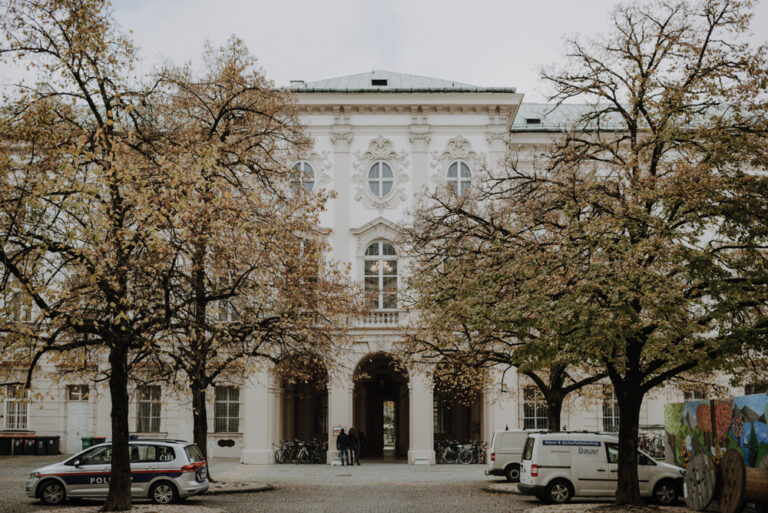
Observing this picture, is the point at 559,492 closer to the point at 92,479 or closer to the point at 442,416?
the point at 92,479

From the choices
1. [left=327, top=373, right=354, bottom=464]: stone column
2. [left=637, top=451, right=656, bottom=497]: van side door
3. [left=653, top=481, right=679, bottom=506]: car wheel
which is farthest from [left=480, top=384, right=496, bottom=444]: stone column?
[left=653, top=481, right=679, bottom=506]: car wheel

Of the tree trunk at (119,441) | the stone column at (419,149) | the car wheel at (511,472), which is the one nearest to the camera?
the tree trunk at (119,441)

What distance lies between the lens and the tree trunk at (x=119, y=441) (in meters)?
16.3

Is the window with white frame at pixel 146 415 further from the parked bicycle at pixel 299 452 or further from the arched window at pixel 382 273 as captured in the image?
the arched window at pixel 382 273

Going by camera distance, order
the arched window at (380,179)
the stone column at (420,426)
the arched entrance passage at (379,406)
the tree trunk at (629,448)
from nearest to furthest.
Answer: the tree trunk at (629,448), the stone column at (420,426), the arched window at (380,179), the arched entrance passage at (379,406)

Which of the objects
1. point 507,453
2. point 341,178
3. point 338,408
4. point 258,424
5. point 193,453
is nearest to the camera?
point 193,453

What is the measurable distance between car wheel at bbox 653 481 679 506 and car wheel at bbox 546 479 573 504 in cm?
209

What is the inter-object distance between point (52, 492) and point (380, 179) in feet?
72.3

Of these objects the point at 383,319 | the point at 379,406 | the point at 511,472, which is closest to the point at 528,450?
the point at 511,472

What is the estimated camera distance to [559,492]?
67.5ft

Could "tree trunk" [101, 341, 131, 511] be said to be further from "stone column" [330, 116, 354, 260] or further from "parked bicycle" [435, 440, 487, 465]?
"parked bicycle" [435, 440, 487, 465]

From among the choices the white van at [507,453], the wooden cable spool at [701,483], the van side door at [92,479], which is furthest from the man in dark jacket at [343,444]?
the wooden cable spool at [701,483]

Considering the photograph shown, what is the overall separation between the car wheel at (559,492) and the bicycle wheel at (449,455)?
16.4 m

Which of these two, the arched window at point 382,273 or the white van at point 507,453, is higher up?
the arched window at point 382,273
